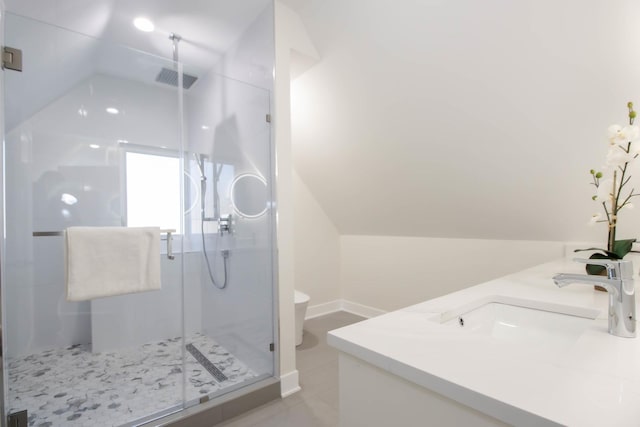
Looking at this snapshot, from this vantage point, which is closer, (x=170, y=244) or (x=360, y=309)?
(x=170, y=244)

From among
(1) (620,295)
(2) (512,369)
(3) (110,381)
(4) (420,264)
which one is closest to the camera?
(2) (512,369)

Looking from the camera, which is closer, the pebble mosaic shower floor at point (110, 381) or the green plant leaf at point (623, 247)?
the green plant leaf at point (623, 247)

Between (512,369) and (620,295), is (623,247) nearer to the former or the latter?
(620,295)

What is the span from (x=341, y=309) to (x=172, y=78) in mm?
3065

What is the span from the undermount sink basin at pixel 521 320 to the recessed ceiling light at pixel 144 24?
104 inches

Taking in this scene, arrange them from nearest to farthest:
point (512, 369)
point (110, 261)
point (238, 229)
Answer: point (512, 369) → point (110, 261) → point (238, 229)

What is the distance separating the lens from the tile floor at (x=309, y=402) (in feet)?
5.80

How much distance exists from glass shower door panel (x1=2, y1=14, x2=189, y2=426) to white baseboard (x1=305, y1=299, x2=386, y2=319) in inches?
66.9

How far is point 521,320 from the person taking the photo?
3.77 ft

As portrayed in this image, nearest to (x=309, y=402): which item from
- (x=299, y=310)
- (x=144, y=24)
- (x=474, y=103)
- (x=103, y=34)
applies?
(x=299, y=310)

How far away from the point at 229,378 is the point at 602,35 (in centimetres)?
279

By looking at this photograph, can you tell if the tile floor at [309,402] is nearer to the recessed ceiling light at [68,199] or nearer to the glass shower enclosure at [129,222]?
the glass shower enclosure at [129,222]

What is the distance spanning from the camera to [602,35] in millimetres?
1401

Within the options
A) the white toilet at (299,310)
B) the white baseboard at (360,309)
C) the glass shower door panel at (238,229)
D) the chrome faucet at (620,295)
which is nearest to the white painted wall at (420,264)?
the white baseboard at (360,309)
